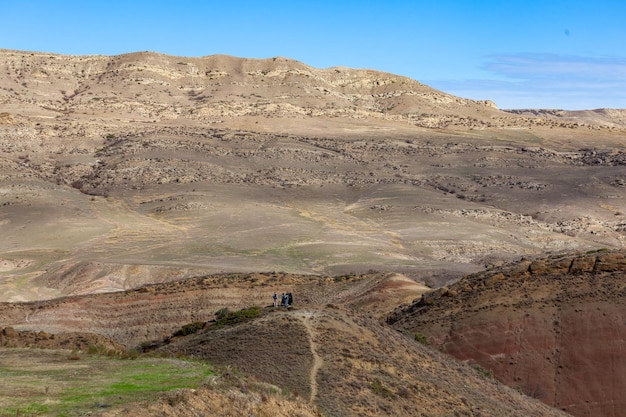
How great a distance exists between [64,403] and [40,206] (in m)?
69.3

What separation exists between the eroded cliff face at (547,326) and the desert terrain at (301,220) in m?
0.12

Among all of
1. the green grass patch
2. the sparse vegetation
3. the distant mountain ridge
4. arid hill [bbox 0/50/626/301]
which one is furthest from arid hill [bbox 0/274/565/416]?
the distant mountain ridge

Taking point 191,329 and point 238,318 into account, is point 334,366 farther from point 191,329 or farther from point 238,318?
point 191,329

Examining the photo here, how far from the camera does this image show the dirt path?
21962 mm

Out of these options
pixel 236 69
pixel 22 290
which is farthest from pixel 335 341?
pixel 236 69

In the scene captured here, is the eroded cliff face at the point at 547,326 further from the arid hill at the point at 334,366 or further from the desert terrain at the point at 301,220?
the arid hill at the point at 334,366

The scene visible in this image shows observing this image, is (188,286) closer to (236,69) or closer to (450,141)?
(450,141)

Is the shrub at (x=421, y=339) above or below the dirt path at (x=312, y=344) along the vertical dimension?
below

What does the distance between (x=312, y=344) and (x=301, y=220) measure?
5675cm

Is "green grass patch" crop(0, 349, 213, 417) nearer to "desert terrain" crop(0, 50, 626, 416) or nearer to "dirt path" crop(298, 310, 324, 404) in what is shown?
"desert terrain" crop(0, 50, 626, 416)

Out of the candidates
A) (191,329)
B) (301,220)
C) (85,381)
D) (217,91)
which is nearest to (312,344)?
(85,381)

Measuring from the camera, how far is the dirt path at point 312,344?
865 inches

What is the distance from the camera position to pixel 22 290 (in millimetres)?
53719

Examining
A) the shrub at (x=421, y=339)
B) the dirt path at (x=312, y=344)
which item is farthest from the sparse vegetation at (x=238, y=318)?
the shrub at (x=421, y=339)
